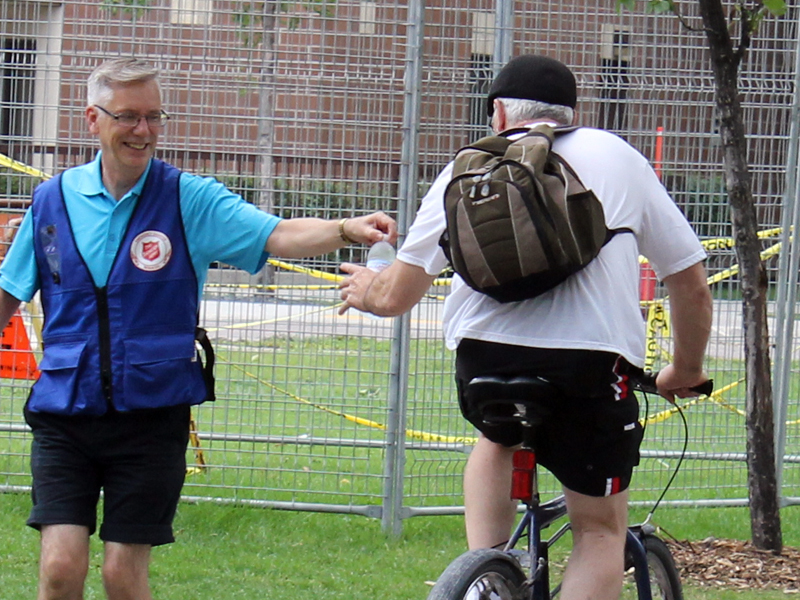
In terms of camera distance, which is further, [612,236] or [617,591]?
[617,591]

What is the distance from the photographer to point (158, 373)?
136 inches

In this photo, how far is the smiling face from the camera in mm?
3549

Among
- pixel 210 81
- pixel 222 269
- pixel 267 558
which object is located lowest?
pixel 267 558

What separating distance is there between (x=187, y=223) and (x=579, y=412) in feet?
4.26

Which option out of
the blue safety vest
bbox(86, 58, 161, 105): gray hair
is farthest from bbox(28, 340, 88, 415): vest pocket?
bbox(86, 58, 161, 105): gray hair

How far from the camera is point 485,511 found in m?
3.71

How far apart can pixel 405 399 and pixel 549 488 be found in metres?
1.14

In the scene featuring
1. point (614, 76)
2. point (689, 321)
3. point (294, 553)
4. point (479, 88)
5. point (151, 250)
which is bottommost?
point (294, 553)

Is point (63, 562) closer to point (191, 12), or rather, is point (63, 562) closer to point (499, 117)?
point (499, 117)

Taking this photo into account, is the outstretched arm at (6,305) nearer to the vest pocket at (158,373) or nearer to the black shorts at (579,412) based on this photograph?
the vest pocket at (158,373)

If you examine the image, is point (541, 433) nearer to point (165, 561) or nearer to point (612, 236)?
point (612, 236)

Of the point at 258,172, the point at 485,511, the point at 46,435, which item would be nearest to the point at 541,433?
the point at 485,511

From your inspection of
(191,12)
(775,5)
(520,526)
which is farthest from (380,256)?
(191,12)

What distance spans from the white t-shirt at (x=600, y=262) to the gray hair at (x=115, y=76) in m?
0.97
